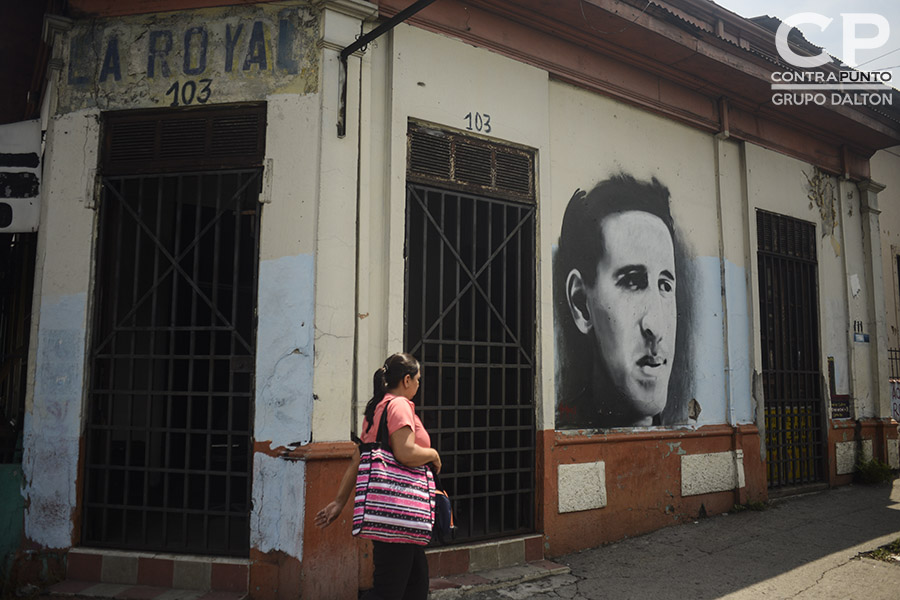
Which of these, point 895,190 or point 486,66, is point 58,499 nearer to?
point 486,66

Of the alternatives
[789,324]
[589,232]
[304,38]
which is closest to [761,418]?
[789,324]

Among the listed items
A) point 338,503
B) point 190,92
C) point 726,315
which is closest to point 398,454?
point 338,503

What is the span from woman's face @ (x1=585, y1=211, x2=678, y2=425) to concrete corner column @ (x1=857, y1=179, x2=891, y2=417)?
4.45m

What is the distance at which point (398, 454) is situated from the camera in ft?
11.0

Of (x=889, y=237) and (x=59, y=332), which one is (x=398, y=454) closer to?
(x=59, y=332)

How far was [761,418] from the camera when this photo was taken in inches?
310

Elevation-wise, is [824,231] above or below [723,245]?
above

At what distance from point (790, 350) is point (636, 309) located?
3.05 meters

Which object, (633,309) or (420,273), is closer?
(420,273)

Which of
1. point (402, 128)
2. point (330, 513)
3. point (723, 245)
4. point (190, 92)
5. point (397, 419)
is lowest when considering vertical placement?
point (330, 513)

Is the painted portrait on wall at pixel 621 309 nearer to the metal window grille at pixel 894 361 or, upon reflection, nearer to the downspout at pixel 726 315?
the downspout at pixel 726 315

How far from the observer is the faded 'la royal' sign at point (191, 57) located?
16.7 ft

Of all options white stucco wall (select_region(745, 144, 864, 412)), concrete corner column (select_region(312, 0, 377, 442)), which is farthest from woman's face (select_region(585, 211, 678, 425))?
concrete corner column (select_region(312, 0, 377, 442))

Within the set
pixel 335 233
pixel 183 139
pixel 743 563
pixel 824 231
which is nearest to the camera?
pixel 335 233
